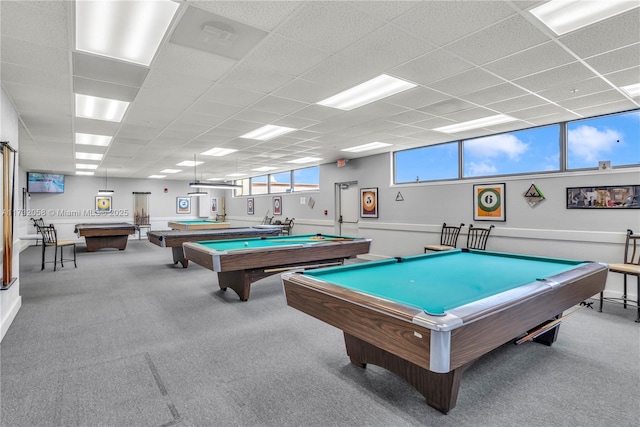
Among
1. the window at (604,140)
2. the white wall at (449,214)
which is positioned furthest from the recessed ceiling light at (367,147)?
the window at (604,140)

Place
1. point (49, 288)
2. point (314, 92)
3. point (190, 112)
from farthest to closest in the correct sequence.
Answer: point (49, 288)
point (190, 112)
point (314, 92)

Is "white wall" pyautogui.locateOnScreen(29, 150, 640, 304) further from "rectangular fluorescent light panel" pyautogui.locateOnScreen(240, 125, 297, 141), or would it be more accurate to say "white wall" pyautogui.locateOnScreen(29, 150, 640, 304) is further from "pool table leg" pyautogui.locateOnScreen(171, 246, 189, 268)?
"pool table leg" pyautogui.locateOnScreen(171, 246, 189, 268)

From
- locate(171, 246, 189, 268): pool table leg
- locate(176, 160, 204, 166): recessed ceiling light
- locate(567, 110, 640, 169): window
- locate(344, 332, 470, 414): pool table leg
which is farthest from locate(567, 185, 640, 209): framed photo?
locate(176, 160, 204, 166): recessed ceiling light

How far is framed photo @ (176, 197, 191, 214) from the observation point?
13.8 m

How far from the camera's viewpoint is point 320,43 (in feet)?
8.25

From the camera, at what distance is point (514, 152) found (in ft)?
17.5

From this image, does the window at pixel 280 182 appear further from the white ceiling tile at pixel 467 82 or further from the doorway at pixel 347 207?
the white ceiling tile at pixel 467 82

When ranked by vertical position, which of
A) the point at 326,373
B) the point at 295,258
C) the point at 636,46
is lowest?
the point at 326,373

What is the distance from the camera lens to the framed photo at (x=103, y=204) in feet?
39.8

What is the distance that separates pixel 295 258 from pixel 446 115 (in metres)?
2.82

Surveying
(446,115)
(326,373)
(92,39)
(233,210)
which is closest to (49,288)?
(92,39)

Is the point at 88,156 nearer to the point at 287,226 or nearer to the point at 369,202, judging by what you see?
the point at 287,226

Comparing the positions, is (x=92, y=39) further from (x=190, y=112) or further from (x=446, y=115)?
(x=446, y=115)

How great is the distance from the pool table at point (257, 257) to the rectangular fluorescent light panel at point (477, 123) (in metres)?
2.26
